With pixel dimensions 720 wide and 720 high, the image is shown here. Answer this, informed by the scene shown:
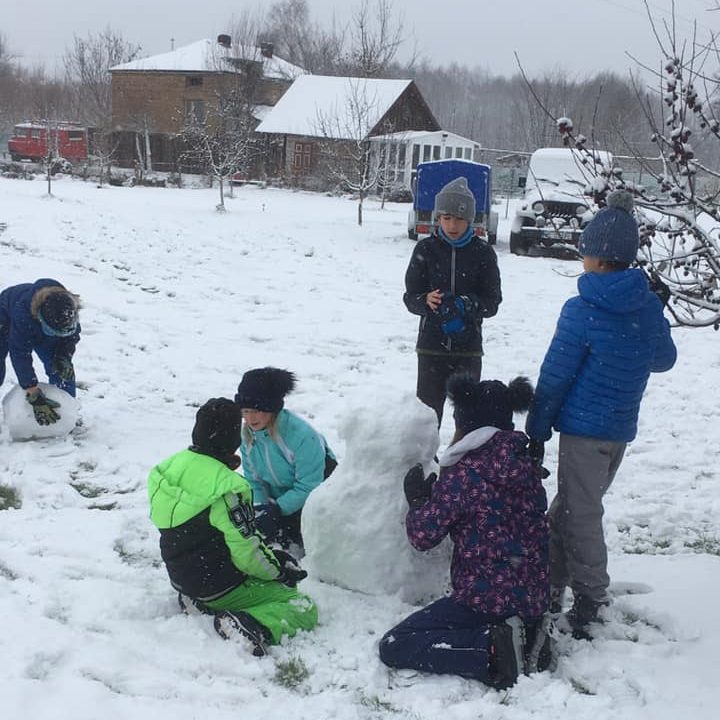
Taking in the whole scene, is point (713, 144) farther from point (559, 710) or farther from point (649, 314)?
point (559, 710)

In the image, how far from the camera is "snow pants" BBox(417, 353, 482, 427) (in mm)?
4453

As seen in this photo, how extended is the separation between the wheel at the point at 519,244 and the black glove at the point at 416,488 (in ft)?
45.3

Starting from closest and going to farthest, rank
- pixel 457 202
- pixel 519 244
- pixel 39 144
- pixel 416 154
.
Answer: pixel 457 202
pixel 519 244
pixel 416 154
pixel 39 144

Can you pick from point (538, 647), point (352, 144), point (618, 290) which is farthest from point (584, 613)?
point (352, 144)

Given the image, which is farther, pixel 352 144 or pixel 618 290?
pixel 352 144

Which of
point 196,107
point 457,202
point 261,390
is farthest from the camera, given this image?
point 196,107

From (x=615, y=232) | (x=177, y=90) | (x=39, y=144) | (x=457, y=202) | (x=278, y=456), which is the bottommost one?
(x=278, y=456)

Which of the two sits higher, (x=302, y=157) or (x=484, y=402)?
(x=302, y=157)

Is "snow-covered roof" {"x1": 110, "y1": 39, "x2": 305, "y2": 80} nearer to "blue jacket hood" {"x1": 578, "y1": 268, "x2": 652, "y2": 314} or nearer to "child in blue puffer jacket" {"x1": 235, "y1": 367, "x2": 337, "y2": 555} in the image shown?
"child in blue puffer jacket" {"x1": 235, "y1": 367, "x2": 337, "y2": 555}

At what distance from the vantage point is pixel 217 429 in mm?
3205

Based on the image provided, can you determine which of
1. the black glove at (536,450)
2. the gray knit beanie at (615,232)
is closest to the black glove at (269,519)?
the black glove at (536,450)

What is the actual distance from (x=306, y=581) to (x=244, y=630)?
1.90 feet

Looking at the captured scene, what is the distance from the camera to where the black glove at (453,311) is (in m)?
4.22

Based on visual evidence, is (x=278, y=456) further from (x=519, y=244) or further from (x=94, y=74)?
(x=94, y=74)
